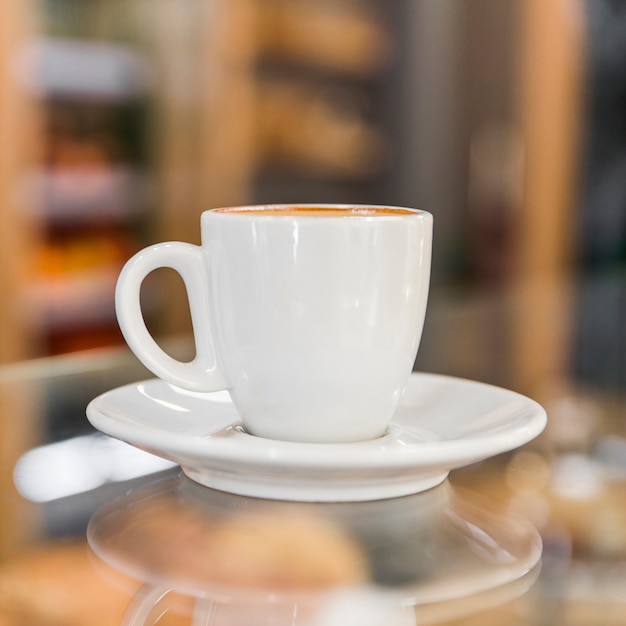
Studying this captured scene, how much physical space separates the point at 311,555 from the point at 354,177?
2964 millimetres

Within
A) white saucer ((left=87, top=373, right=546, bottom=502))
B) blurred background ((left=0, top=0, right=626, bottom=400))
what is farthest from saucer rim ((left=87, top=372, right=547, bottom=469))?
blurred background ((left=0, top=0, right=626, bottom=400))

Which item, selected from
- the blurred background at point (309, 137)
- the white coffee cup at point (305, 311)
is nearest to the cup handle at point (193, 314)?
the white coffee cup at point (305, 311)

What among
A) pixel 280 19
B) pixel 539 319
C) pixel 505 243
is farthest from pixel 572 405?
pixel 505 243

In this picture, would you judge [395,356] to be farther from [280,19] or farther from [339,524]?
[280,19]

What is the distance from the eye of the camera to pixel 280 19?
2.88m

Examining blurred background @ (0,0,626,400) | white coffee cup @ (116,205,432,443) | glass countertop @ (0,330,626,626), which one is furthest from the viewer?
blurred background @ (0,0,626,400)

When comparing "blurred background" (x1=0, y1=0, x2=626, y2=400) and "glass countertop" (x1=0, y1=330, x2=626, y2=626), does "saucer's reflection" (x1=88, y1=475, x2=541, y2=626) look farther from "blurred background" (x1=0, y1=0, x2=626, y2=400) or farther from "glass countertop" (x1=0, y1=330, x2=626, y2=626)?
"blurred background" (x1=0, y1=0, x2=626, y2=400)

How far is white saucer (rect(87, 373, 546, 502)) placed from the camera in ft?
1.22

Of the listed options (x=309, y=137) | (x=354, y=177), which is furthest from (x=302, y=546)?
(x=354, y=177)

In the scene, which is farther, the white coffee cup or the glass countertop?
the white coffee cup

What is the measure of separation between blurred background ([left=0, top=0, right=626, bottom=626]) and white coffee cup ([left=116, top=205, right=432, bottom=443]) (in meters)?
0.07

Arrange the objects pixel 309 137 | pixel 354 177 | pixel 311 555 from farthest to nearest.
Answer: pixel 354 177
pixel 309 137
pixel 311 555

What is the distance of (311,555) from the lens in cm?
33

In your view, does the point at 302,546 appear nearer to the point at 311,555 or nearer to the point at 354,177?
the point at 311,555
